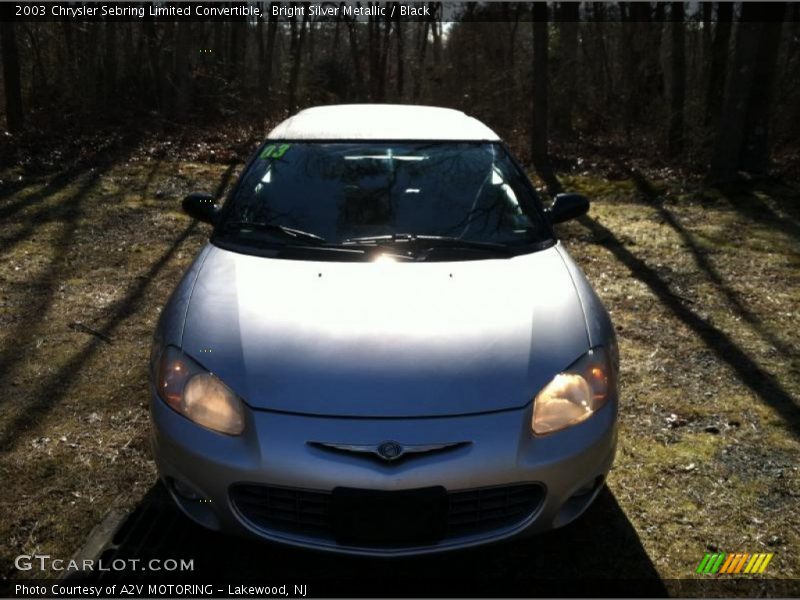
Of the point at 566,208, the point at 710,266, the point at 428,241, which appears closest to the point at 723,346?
the point at 566,208

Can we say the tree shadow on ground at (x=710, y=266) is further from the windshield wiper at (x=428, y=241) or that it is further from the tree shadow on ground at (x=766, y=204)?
the windshield wiper at (x=428, y=241)

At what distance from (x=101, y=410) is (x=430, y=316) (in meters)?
2.20

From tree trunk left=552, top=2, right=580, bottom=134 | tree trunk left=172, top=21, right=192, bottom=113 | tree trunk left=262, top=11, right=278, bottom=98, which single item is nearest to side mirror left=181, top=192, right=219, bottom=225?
tree trunk left=172, top=21, right=192, bottom=113

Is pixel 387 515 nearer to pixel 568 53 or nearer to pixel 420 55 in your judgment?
pixel 568 53

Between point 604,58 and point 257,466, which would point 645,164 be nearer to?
point 604,58

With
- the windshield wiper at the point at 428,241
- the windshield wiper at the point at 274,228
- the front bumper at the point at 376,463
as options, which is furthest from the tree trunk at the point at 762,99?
the front bumper at the point at 376,463

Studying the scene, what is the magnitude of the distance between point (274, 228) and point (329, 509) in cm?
151

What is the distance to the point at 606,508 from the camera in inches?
123

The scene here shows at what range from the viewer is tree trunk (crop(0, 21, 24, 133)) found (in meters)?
12.6

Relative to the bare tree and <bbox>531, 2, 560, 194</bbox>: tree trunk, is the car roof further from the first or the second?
<bbox>531, 2, 560, 194</bbox>: tree trunk

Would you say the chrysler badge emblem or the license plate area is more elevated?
the chrysler badge emblem

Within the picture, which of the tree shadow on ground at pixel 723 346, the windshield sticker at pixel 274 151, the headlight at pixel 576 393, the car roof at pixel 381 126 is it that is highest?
the car roof at pixel 381 126

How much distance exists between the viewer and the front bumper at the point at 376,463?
227cm

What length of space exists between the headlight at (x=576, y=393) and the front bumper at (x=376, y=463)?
0.14 ft
